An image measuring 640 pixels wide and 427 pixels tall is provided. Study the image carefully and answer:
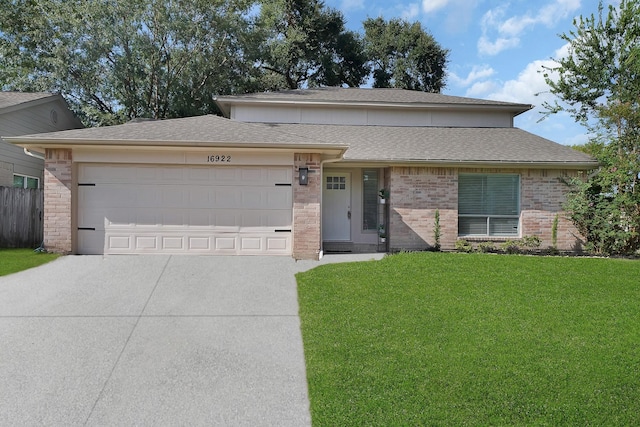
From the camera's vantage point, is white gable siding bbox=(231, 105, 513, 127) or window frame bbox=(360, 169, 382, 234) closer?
window frame bbox=(360, 169, 382, 234)

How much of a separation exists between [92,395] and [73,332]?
1786 mm

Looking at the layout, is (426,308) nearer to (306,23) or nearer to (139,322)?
(139,322)

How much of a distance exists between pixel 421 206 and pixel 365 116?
4733 mm

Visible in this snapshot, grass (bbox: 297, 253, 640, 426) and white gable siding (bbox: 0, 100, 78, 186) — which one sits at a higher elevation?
white gable siding (bbox: 0, 100, 78, 186)

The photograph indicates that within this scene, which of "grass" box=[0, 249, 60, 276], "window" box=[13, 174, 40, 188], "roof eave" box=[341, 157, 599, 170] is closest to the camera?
"grass" box=[0, 249, 60, 276]

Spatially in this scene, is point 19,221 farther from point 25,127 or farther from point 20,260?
point 25,127

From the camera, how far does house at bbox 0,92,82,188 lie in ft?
43.1

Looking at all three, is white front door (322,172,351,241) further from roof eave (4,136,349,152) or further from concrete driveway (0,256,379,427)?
concrete driveway (0,256,379,427)

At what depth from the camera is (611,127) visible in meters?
11.4

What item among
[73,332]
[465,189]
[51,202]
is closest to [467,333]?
[73,332]

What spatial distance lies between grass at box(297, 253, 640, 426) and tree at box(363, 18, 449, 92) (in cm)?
2210

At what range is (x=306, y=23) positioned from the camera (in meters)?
24.8

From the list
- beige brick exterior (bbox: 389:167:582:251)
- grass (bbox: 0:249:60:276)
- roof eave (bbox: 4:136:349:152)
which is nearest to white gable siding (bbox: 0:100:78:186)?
grass (bbox: 0:249:60:276)

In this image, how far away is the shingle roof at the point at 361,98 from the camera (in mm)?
14047
